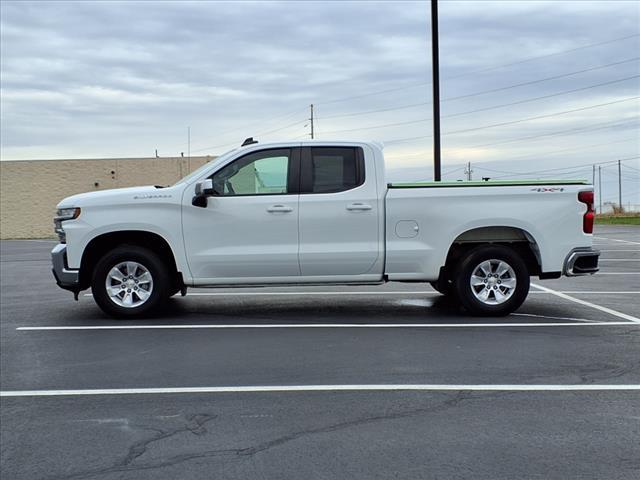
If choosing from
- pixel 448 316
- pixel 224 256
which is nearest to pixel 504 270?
pixel 448 316

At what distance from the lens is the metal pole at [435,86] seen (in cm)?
1847

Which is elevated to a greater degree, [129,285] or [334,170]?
[334,170]

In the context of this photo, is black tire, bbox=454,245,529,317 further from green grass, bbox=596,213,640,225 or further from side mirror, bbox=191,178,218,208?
green grass, bbox=596,213,640,225

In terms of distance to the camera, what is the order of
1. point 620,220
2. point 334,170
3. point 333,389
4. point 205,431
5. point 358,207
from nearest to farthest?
point 205,431 → point 333,389 → point 358,207 → point 334,170 → point 620,220

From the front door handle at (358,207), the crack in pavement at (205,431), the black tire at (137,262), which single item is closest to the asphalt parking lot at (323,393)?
the crack in pavement at (205,431)

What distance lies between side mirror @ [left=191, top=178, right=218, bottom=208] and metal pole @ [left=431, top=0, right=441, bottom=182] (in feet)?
32.8

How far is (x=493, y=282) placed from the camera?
31.3 feet

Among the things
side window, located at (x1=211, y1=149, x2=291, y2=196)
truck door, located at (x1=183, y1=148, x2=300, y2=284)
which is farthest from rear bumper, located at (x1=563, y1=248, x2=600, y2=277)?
side window, located at (x1=211, y1=149, x2=291, y2=196)

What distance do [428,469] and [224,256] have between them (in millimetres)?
5559

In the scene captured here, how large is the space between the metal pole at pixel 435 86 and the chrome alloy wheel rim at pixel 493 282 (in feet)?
30.2

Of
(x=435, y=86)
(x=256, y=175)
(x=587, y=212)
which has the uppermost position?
(x=435, y=86)

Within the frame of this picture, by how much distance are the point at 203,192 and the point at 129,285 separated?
5.01ft

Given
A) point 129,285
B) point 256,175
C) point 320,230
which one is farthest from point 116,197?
point 320,230

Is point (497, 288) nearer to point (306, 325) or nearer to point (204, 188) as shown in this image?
point (306, 325)
